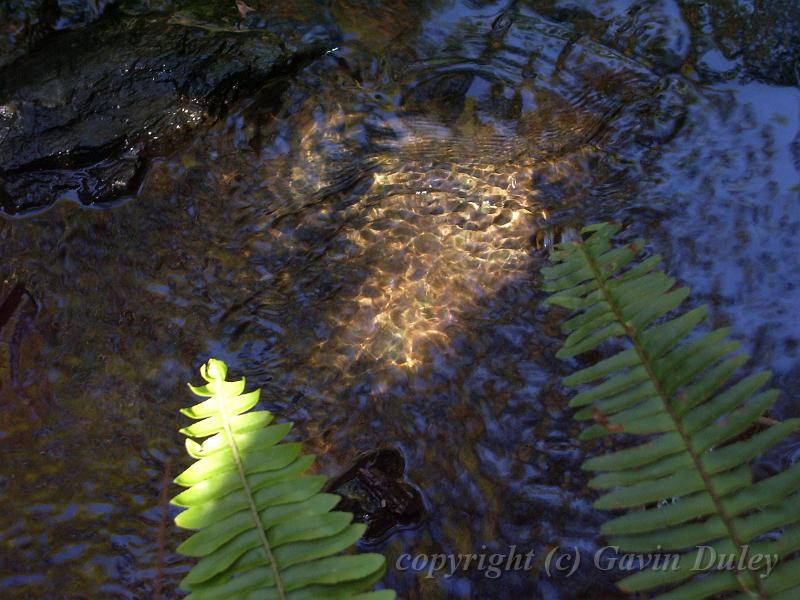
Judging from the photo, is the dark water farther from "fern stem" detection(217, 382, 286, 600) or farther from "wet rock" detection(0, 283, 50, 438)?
"fern stem" detection(217, 382, 286, 600)

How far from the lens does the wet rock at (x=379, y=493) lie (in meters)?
2.00

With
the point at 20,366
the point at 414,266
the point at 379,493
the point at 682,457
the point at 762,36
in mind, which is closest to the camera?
the point at 682,457

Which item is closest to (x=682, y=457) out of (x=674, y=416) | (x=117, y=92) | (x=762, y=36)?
(x=674, y=416)

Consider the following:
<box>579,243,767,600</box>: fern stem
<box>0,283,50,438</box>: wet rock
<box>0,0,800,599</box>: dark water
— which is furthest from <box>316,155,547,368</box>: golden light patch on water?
<box>0,283,50,438</box>: wet rock

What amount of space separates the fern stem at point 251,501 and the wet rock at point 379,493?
1.77 ft

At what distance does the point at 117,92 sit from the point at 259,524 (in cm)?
243

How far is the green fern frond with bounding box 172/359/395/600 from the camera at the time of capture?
1.39m

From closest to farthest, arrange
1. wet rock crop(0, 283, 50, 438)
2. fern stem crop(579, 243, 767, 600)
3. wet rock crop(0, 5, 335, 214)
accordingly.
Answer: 1. fern stem crop(579, 243, 767, 600)
2. wet rock crop(0, 283, 50, 438)
3. wet rock crop(0, 5, 335, 214)

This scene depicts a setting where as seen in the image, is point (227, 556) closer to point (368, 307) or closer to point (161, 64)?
point (368, 307)

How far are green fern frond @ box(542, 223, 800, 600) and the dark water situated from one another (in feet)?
1.67

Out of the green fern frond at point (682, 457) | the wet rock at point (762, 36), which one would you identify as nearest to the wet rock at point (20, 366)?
the green fern frond at point (682, 457)

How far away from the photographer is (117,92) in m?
3.29

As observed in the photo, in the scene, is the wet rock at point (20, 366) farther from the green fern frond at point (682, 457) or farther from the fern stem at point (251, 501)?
the green fern frond at point (682, 457)

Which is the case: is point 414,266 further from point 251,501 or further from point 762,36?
point 762,36
